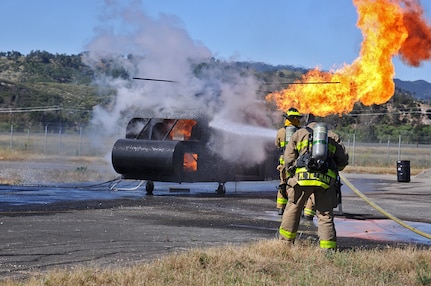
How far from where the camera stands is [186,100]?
20828mm

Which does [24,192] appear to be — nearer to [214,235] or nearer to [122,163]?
[122,163]

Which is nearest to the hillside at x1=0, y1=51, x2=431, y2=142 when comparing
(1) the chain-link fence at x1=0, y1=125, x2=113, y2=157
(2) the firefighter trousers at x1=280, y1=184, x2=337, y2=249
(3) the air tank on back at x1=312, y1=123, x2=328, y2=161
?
(1) the chain-link fence at x1=0, y1=125, x2=113, y2=157

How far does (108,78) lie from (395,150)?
50.0m

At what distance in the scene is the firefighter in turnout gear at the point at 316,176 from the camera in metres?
10.5

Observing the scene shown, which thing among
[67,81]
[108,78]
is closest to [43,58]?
[67,81]

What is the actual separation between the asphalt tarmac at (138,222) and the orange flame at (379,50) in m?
2.97

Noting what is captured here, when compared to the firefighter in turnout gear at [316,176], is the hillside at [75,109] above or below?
above

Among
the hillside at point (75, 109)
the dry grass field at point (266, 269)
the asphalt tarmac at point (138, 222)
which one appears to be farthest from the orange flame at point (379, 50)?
the hillside at point (75, 109)

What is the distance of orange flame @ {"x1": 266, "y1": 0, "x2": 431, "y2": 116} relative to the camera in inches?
766

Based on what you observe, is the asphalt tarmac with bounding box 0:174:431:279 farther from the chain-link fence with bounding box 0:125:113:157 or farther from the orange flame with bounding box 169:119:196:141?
the chain-link fence with bounding box 0:125:113:157

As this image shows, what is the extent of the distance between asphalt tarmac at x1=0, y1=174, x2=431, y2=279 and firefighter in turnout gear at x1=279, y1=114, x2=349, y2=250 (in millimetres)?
1087

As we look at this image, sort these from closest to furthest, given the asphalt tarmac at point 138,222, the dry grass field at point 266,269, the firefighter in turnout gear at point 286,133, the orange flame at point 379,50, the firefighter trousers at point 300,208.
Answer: the dry grass field at point 266,269 < the asphalt tarmac at point 138,222 < the firefighter trousers at point 300,208 < the firefighter in turnout gear at point 286,133 < the orange flame at point 379,50

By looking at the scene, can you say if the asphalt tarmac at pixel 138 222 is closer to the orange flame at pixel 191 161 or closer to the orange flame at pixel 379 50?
the orange flame at pixel 191 161

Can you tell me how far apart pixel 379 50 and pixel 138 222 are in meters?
8.61
